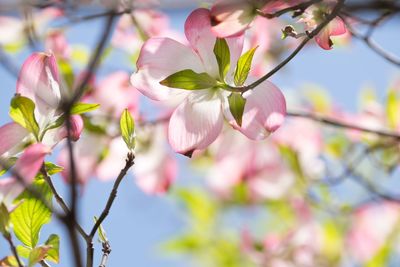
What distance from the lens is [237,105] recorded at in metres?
0.48

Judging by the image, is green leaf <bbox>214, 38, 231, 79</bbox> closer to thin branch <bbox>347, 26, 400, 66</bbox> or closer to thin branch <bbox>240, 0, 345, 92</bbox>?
thin branch <bbox>240, 0, 345, 92</bbox>

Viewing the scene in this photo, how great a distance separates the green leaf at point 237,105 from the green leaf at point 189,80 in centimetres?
2

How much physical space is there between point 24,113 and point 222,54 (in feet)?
0.43

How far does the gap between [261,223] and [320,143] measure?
495mm

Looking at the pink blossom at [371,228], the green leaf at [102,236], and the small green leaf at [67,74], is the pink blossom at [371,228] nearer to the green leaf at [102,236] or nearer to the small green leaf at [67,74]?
the small green leaf at [67,74]

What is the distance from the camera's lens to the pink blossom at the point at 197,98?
49cm

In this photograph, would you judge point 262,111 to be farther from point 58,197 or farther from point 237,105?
point 58,197

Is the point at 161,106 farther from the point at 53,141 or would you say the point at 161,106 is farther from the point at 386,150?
the point at 53,141

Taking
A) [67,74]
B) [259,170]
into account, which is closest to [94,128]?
[67,74]

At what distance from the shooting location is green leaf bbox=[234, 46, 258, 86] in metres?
0.48

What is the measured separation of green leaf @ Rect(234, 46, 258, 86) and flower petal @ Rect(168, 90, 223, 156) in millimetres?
21

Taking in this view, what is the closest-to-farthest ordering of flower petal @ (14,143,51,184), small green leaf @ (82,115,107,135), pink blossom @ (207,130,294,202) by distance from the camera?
1. flower petal @ (14,143,51,184)
2. small green leaf @ (82,115,107,135)
3. pink blossom @ (207,130,294,202)

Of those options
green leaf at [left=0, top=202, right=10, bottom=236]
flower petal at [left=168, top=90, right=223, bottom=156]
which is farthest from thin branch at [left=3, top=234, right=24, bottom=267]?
flower petal at [left=168, top=90, right=223, bottom=156]

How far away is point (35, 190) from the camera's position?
1.45 feet
